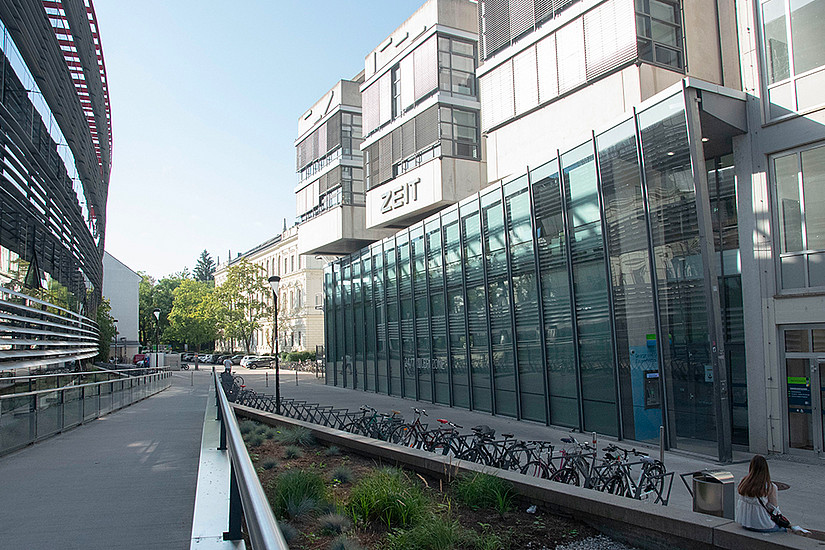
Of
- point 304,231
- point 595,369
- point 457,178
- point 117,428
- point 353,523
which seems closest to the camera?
point 353,523

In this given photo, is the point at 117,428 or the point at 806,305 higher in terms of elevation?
the point at 806,305

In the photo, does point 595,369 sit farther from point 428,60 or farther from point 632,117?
point 428,60

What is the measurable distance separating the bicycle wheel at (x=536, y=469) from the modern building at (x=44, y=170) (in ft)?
26.0

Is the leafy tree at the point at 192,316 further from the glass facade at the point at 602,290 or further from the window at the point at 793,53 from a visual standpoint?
the window at the point at 793,53

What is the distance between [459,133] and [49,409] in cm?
1899

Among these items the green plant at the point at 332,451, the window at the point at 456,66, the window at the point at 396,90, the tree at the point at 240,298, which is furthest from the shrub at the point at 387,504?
the tree at the point at 240,298

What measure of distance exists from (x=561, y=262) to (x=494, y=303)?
3887 millimetres

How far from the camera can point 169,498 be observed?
22.6ft

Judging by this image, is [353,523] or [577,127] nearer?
[353,523]

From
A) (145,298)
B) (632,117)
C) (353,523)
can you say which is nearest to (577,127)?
(632,117)

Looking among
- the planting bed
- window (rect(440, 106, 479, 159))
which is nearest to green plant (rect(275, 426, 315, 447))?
the planting bed

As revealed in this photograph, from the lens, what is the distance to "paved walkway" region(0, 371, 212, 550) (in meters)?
5.57

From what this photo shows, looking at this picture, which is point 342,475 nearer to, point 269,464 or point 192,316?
point 269,464

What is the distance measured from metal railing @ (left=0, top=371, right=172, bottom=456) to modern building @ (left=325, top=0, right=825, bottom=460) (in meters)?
11.0
